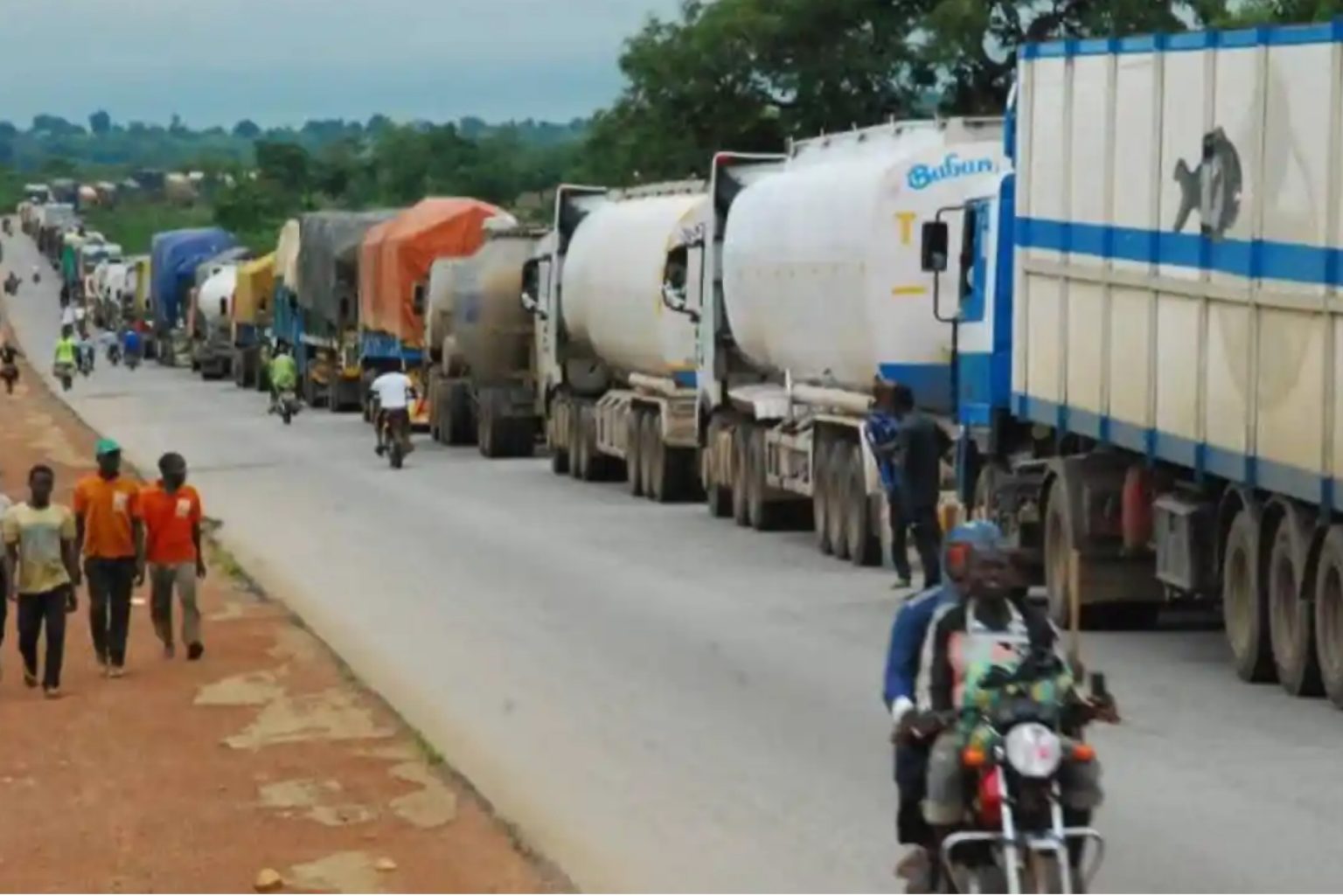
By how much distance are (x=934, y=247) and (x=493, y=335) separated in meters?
22.9

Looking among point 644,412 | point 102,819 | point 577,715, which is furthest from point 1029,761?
point 644,412

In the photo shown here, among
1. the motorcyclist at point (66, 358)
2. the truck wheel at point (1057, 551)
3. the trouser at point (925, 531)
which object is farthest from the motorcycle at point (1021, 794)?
the motorcyclist at point (66, 358)

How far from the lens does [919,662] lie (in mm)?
10469

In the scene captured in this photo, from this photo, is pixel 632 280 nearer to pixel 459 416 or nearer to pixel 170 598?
pixel 459 416

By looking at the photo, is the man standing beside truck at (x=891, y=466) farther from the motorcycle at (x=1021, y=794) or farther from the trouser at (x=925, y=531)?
the motorcycle at (x=1021, y=794)

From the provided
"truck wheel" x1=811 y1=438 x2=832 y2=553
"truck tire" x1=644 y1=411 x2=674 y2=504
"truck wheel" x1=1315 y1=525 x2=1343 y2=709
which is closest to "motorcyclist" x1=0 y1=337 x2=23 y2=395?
"truck tire" x1=644 y1=411 x2=674 y2=504

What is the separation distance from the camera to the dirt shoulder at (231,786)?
13.6 m

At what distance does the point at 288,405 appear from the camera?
61.1 metres

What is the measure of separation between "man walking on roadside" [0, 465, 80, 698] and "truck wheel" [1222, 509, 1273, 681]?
6813 millimetres

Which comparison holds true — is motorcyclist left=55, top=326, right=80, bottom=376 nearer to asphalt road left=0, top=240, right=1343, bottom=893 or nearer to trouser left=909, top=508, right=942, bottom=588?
asphalt road left=0, top=240, right=1343, bottom=893

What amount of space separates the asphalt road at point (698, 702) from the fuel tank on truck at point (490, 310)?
10.5 metres

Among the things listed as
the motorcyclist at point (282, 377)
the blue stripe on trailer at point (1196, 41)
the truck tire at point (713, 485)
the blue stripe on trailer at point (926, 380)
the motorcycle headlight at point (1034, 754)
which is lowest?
the motorcyclist at point (282, 377)

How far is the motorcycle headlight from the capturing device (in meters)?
9.90

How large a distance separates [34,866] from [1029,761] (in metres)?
5.47
